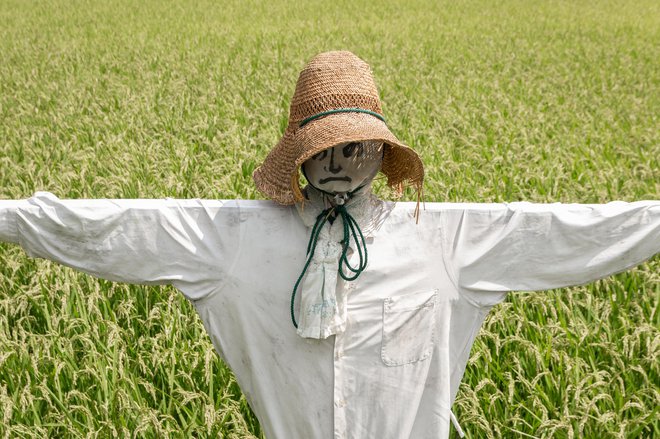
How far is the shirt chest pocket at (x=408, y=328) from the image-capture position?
5.75 feet

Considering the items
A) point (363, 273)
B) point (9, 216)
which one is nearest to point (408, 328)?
point (363, 273)

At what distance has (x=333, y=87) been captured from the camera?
1.66m

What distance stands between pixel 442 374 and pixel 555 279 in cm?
38

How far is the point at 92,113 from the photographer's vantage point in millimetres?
6812

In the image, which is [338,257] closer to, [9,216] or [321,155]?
[321,155]

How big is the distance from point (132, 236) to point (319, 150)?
1.66 ft

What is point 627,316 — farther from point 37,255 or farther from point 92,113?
point 92,113

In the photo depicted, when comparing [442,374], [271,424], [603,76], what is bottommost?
[271,424]

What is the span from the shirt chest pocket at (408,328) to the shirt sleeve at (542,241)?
11cm

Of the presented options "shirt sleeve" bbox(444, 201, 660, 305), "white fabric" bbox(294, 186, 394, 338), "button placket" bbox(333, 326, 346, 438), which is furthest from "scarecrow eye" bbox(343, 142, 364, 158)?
"button placket" bbox(333, 326, 346, 438)

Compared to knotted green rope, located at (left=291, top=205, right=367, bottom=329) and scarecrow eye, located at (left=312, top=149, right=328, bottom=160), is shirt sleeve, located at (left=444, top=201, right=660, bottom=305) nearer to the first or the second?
knotted green rope, located at (left=291, top=205, right=367, bottom=329)

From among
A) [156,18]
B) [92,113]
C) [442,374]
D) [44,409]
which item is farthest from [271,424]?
[156,18]

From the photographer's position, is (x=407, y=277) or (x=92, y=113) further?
(x=92, y=113)

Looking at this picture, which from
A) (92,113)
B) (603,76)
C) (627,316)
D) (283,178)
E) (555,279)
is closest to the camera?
(283,178)
